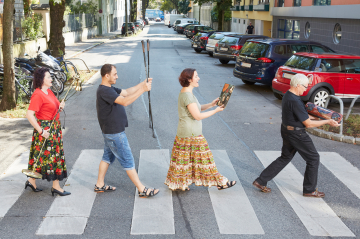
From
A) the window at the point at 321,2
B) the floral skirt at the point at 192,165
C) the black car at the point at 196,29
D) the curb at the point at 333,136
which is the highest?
the window at the point at 321,2

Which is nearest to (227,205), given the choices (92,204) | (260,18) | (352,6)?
(92,204)

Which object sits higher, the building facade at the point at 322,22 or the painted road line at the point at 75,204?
the building facade at the point at 322,22

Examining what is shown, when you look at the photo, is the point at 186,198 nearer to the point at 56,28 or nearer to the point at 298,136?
the point at 298,136

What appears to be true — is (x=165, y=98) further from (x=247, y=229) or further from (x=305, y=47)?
(x=247, y=229)

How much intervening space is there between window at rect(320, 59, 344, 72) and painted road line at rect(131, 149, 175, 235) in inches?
240

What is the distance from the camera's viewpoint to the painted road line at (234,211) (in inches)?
180

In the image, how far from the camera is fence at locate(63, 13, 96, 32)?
33.3 m

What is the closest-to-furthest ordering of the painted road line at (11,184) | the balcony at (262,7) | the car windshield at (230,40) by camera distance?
the painted road line at (11,184) → the car windshield at (230,40) → the balcony at (262,7)

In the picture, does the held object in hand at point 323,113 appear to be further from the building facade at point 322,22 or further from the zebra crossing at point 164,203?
the building facade at point 322,22

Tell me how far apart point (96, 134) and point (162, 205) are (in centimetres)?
373

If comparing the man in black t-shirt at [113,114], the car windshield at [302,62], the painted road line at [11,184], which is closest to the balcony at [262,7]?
the car windshield at [302,62]

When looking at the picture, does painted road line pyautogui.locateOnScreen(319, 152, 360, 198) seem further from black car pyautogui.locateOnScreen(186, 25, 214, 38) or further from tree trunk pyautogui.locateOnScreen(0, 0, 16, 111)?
black car pyautogui.locateOnScreen(186, 25, 214, 38)

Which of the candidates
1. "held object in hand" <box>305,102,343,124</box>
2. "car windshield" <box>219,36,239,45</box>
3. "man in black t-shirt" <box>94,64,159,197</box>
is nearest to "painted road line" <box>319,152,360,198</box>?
"held object in hand" <box>305,102,343,124</box>

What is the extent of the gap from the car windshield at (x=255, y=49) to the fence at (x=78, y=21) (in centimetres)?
2224
